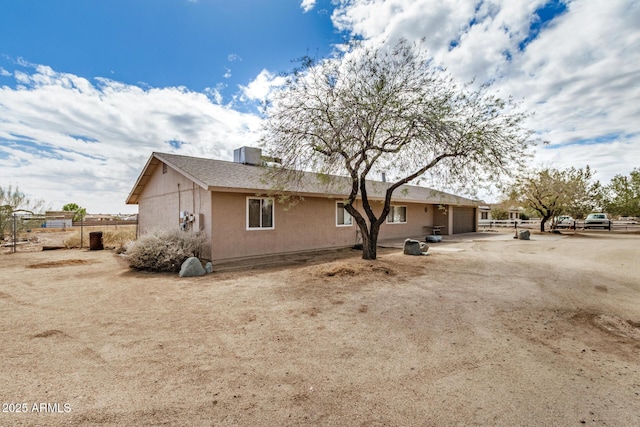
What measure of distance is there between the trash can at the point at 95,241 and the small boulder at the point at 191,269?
885 centimetres

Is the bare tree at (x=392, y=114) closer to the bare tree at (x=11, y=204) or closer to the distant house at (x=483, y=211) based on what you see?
the bare tree at (x=11, y=204)

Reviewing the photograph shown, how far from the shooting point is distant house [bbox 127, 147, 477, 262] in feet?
32.3

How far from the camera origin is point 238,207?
1028 cm

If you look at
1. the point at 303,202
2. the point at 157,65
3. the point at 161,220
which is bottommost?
the point at 161,220

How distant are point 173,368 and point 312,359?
1.51 meters

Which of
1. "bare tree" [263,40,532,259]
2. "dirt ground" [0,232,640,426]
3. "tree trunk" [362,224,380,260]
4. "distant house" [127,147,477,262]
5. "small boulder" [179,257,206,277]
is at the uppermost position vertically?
"bare tree" [263,40,532,259]

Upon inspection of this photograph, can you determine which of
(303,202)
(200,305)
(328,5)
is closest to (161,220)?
(303,202)

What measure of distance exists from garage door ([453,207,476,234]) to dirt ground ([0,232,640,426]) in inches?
614

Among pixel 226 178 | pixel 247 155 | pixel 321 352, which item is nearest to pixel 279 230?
pixel 226 178

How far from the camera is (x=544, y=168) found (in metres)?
23.2

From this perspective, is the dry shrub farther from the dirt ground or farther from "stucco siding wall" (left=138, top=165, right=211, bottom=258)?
the dirt ground

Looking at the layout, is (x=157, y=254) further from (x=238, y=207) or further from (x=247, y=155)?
(x=247, y=155)

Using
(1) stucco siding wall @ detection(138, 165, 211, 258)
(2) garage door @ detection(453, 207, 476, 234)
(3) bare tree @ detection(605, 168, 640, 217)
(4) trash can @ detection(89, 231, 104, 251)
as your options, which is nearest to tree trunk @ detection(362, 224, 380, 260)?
(1) stucco siding wall @ detection(138, 165, 211, 258)

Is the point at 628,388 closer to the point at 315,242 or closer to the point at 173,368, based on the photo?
the point at 173,368
